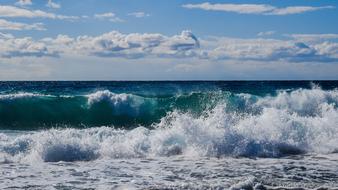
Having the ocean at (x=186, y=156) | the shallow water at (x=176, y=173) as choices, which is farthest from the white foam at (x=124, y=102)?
the shallow water at (x=176, y=173)

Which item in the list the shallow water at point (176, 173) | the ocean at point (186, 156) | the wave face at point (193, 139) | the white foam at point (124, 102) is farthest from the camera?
the white foam at point (124, 102)

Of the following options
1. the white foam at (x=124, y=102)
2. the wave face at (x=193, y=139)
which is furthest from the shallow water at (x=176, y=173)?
the white foam at (x=124, y=102)

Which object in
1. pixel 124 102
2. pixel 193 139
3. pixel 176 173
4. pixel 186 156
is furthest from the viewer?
pixel 124 102

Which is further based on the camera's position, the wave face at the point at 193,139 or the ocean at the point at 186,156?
the wave face at the point at 193,139

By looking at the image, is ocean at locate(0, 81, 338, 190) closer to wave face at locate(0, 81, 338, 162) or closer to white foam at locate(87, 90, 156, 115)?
wave face at locate(0, 81, 338, 162)

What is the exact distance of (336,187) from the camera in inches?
344

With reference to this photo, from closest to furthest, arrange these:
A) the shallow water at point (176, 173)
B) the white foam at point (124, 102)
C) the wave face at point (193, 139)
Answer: the shallow water at point (176, 173)
the wave face at point (193, 139)
the white foam at point (124, 102)

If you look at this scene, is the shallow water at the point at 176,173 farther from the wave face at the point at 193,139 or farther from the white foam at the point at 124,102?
the white foam at the point at 124,102

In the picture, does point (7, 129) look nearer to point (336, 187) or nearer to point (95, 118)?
point (95, 118)

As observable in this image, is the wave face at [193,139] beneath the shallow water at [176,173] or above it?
above

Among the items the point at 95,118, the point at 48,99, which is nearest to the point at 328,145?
the point at 95,118

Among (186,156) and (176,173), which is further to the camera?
(186,156)

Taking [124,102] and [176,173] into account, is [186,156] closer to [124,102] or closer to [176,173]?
[176,173]

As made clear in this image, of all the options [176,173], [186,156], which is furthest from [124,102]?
[176,173]
